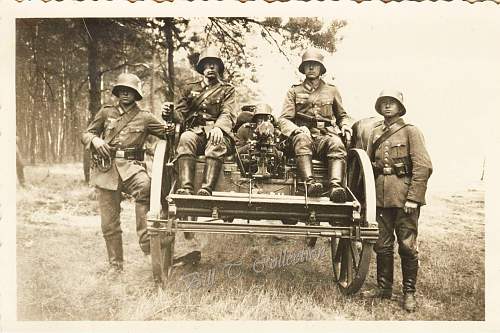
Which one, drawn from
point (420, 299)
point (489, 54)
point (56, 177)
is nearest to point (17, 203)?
point (56, 177)

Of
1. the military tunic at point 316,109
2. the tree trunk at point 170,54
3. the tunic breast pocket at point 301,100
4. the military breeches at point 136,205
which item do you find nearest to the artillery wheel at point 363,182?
the military tunic at point 316,109

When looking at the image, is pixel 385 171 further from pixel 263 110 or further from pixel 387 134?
pixel 263 110

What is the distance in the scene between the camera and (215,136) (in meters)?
4.89

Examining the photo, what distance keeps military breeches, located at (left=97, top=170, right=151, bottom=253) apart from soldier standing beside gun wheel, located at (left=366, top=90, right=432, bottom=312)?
2.26 m

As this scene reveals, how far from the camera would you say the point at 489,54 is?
5273mm

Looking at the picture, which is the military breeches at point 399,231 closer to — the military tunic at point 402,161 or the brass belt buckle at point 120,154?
the military tunic at point 402,161

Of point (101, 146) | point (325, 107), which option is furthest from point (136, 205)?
point (325, 107)

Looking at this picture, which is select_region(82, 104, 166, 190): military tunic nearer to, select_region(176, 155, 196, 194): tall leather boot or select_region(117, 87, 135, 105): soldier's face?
select_region(117, 87, 135, 105): soldier's face

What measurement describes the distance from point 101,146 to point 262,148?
5.48ft

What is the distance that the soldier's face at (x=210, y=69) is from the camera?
17.8 feet

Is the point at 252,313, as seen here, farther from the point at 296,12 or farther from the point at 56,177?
the point at 296,12

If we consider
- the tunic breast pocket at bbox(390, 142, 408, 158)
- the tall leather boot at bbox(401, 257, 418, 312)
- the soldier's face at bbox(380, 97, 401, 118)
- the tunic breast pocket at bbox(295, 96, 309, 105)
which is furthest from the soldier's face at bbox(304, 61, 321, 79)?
the tall leather boot at bbox(401, 257, 418, 312)

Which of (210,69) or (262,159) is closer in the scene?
(262,159)

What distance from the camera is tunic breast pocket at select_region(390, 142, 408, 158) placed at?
5102 millimetres
